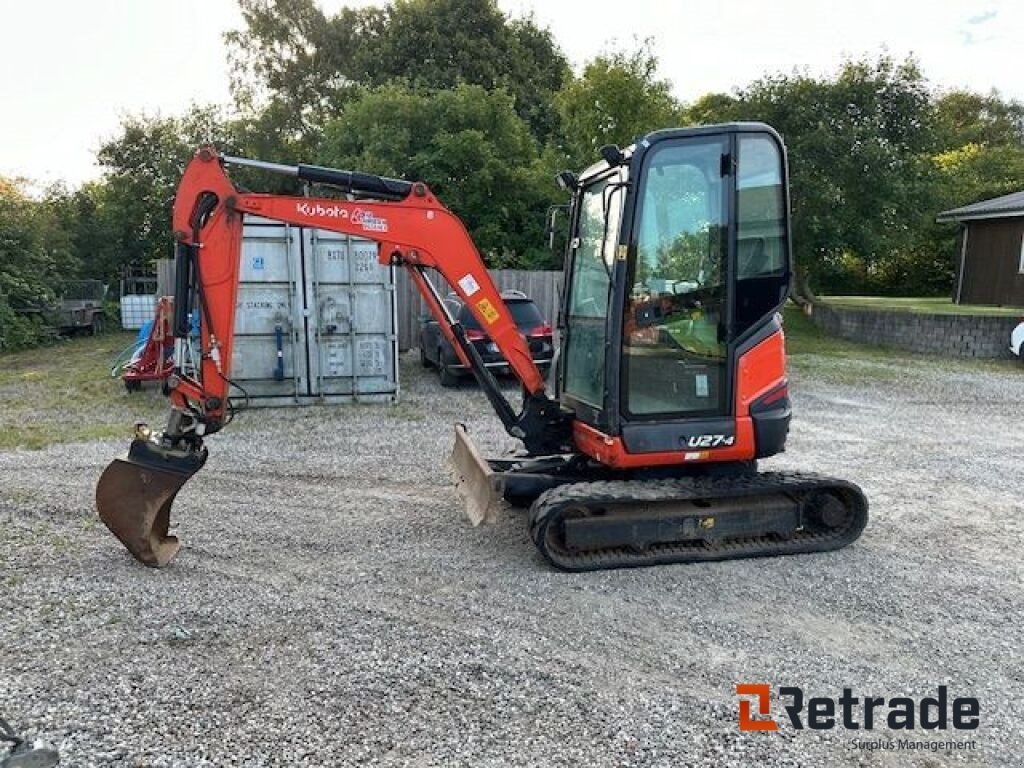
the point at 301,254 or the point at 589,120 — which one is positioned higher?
the point at 589,120

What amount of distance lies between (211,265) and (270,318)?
5.42 meters

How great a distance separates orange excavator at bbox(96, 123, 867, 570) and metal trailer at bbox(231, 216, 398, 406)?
16.8ft

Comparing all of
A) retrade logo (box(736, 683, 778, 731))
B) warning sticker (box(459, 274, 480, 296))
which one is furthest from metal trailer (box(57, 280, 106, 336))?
retrade logo (box(736, 683, 778, 731))

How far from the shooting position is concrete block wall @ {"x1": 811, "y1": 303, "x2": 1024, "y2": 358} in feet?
47.5

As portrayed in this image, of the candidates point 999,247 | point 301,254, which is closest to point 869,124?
point 999,247

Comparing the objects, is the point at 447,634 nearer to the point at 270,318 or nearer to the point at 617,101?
the point at 270,318

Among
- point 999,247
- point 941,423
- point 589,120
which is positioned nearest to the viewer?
point 941,423

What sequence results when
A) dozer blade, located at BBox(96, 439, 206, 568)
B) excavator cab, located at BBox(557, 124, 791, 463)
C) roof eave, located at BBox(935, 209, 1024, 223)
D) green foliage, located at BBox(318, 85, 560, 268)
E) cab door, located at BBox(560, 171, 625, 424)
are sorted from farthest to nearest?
roof eave, located at BBox(935, 209, 1024, 223) < green foliage, located at BBox(318, 85, 560, 268) < cab door, located at BBox(560, 171, 625, 424) < excavator cab, located at BBox(557, 124, 791, 463) < dozer blade, located at BBox(96, 439, 206, 568)

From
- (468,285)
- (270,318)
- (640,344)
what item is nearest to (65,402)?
(270,318)

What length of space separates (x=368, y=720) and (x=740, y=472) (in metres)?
2.96

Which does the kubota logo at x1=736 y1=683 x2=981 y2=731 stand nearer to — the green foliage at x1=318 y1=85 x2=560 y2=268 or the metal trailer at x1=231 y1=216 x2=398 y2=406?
the metal trailer at x1=231 y1=216 x2=398 y2=406

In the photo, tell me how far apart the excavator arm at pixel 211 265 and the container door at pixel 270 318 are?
17.0ft

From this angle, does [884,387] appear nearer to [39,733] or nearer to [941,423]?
[941,423]

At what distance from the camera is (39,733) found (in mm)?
2834
